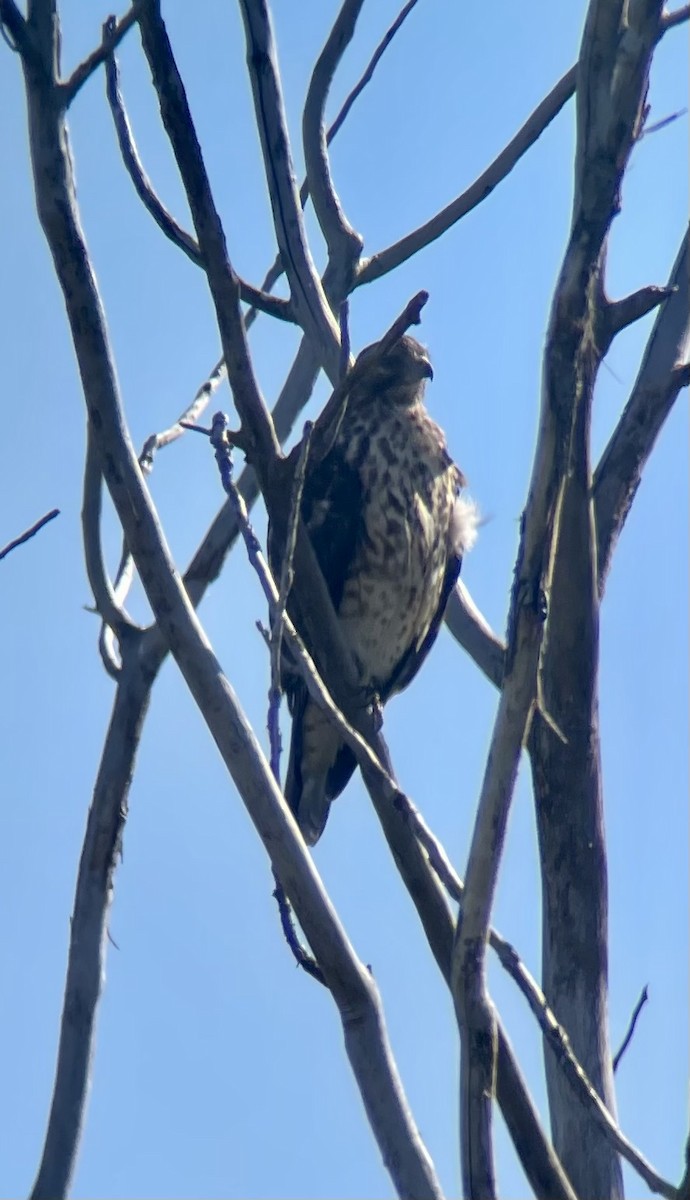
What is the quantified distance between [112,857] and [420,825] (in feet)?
3.65

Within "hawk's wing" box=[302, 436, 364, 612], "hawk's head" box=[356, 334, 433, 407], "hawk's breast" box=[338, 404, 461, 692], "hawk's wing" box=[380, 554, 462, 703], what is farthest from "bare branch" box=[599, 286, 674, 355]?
"hawk's head" box=[356, 334, 433, 407]

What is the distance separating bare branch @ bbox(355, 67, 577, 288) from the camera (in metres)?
4.24

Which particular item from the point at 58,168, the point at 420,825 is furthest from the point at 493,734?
the point at 58,168

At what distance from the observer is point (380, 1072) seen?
2531 mm

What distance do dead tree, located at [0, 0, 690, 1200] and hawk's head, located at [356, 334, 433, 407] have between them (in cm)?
108

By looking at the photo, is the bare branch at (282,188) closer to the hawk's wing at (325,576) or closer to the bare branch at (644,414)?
the hawk's wing at (325,576)

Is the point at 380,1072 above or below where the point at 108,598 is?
below

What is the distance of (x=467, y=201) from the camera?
168 inches

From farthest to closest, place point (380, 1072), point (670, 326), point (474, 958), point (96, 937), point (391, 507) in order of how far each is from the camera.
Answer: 1. point (391, 507)
2. point (670, 326)
3. point (96, 937)
4. point (380, 1072)
5. point (474, 958)

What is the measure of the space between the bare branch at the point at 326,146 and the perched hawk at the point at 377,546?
492 millimetres

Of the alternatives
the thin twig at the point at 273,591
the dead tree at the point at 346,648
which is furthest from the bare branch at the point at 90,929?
the thin twig at the point at 273,591

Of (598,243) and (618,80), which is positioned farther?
(618,80)

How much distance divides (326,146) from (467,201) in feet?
1.41

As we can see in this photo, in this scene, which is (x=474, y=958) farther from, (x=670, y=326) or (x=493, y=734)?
(x=670, y=326)
